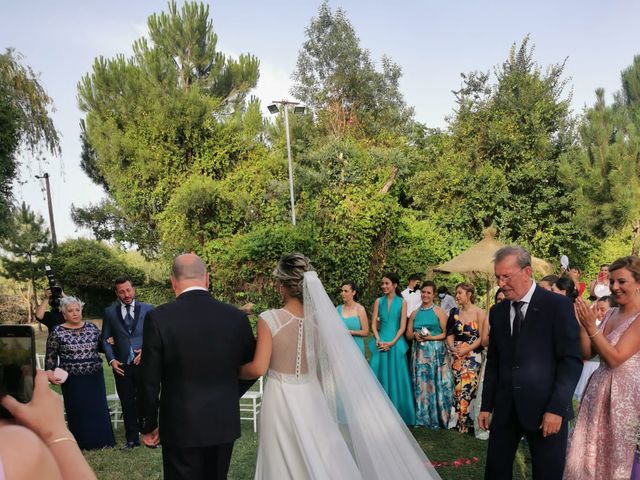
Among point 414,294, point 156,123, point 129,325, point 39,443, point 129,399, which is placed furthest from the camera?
point 156,123

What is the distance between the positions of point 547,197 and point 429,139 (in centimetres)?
695

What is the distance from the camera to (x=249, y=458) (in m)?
6.98

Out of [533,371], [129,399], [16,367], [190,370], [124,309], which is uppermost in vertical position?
[16,367]

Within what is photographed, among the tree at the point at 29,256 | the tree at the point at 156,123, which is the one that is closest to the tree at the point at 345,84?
the tree at the point at 156,123

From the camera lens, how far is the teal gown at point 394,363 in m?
8.88

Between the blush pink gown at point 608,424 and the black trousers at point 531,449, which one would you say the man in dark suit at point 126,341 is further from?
the blush pink gown at point 608,424

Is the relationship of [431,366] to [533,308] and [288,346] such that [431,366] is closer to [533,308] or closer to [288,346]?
[288,346]

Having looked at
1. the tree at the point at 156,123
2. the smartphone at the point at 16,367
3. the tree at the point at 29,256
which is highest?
the tree at the point at 156,123

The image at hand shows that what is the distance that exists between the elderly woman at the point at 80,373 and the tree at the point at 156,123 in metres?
22.6

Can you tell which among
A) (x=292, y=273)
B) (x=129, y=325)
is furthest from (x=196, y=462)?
(x=129, y=325)

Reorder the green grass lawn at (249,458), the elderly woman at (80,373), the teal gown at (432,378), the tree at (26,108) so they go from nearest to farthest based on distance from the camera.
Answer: the green grass lawn at (249,458)
the elderly woman at (80,373)
the teal gown at (432,378)
the tree at (26,108)

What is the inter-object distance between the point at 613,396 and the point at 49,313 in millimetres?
6946

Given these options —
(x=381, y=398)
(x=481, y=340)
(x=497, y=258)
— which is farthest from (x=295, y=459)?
(x=481, y=340)

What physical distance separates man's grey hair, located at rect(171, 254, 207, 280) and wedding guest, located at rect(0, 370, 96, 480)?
2.74m
